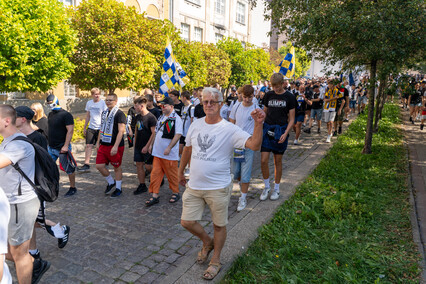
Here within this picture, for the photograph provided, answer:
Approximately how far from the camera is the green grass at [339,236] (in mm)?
3586

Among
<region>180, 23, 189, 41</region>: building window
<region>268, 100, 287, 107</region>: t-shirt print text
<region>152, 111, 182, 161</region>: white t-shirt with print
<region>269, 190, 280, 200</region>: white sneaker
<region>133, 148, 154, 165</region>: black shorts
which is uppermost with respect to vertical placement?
<region>180, 23, 189, 41</region>: building window

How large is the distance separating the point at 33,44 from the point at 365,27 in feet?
30.0

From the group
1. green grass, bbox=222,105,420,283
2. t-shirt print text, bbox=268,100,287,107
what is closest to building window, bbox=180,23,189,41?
green grass, bbox=222,105,420,283

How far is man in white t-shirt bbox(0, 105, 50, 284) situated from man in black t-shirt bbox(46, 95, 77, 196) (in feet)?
9.39

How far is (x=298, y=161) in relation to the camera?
8430 millimetres

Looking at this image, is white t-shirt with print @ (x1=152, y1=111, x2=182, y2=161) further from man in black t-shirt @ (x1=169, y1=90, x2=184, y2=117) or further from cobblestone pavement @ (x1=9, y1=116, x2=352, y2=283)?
man in black t-shirt @ (x1=169, y1=90, x2=184, y2=117)

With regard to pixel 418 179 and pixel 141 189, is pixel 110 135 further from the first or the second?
pixel 418 179

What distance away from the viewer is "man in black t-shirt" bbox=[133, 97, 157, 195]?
5983 mm

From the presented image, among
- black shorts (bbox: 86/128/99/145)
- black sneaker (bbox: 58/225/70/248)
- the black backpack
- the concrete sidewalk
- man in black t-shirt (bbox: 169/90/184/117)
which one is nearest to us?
the black backpack

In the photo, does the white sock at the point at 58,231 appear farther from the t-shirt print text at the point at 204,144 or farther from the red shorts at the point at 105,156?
the red shorts at the point at 105,156

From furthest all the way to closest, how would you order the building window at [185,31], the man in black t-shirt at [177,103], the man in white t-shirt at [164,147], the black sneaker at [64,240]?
the building window at [185,31], the man in black t-shirt at [177,103], the man in white t-shirt at [164,147], the black sneaker at [64,240]

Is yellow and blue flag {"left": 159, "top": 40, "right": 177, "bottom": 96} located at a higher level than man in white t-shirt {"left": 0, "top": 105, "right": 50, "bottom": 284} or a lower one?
higher

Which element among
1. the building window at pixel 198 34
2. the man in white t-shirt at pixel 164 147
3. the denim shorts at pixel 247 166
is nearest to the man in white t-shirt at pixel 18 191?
the man in white t-shirt at pixel 164 147

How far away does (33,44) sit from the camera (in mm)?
9953
